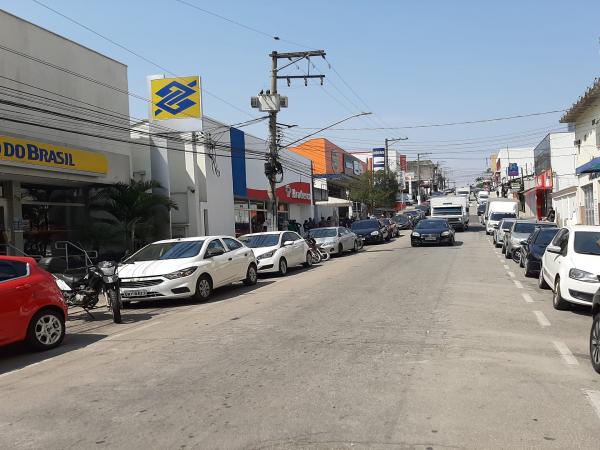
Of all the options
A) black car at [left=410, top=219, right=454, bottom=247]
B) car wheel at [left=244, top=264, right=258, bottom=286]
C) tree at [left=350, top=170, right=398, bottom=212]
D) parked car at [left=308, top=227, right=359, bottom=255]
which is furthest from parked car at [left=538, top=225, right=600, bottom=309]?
tree at [left=350, top=170, right=398, bottom=212]

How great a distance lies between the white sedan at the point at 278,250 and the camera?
18.5 meters

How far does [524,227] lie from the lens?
21828 millimetres

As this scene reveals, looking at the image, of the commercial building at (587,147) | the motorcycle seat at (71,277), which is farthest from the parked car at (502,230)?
the motorcycle seat at (71,277)

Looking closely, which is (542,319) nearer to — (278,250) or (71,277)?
(71,277)

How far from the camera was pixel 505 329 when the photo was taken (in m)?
8.63

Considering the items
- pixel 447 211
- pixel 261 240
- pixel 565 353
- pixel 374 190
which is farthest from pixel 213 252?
pixel 374 190

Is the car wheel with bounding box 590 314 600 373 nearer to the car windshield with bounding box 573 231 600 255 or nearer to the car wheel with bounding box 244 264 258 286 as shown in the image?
the car windshield with bounding box 573 231 600 255

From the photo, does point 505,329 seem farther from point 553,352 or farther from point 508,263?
point 508,263

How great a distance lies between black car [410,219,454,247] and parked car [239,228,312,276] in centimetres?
991

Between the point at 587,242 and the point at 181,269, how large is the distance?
8.15m

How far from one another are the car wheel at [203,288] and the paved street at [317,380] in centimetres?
159

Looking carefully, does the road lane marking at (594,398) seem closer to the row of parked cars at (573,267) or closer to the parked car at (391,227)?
the row of parked cars at (573,267)

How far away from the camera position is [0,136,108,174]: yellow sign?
50.6ft

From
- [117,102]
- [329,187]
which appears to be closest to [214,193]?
[117,102]
